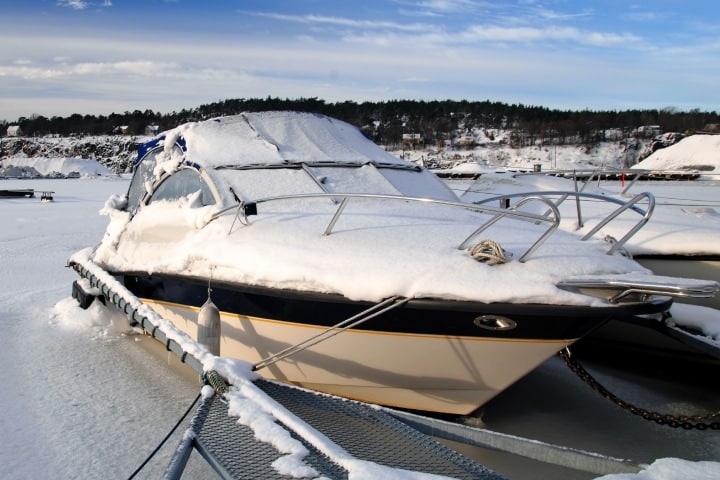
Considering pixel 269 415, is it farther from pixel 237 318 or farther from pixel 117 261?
pixel 117 261

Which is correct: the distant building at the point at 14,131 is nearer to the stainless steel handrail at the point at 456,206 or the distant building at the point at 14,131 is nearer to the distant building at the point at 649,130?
the distant building at the point at 649,130

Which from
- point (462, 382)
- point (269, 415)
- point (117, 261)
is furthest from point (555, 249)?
point (117, 261)

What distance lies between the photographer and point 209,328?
3777 mm

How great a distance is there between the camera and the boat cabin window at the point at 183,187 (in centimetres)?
468

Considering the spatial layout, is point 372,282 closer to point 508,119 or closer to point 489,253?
point 489,253

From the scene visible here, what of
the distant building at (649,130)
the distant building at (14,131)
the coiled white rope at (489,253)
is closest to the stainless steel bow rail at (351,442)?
the coiled white rope at (489,253)

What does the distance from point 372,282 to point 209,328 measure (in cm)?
109

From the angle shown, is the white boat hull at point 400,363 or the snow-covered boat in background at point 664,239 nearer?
the white boat hull at point 400,363

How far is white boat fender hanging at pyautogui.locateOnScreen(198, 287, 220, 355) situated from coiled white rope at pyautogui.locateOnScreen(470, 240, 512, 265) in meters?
1.56

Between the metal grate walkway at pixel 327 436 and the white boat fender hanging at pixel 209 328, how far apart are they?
0.48 m

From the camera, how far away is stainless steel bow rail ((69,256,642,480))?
266 centimetres

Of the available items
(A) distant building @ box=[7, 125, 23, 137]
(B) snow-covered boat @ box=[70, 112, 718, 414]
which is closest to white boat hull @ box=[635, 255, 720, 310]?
(B) snow-covered boat @ box=[70, 112, 718, 414]

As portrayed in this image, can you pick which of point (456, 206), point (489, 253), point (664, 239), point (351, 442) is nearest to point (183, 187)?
point (456, 206)

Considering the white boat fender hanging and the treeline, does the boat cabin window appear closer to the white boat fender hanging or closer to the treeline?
the white boat fender hanging
